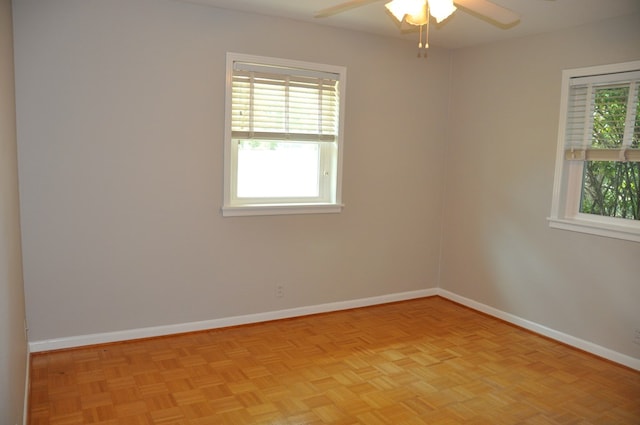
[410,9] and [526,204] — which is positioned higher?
[410,9]

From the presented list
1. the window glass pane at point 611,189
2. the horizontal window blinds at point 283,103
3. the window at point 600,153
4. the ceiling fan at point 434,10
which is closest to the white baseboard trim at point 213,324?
the horizontal window blinds at point 283,103

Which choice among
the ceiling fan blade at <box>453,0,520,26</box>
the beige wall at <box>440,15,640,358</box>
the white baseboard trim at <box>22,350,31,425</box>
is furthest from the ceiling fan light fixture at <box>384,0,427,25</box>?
the white baseboard trim at <box>22,350,31,425</box>

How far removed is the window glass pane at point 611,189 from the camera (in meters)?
3.52

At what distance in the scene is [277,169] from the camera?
161 inches

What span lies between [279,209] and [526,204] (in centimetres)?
203

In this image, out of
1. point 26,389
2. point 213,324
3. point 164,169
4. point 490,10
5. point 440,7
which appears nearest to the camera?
point 440,7

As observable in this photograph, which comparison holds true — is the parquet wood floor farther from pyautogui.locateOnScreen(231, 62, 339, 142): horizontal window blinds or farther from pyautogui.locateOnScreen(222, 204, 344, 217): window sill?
pyautogui.locateOnScreen(231, 62, 339, 142): horizontal window blinds

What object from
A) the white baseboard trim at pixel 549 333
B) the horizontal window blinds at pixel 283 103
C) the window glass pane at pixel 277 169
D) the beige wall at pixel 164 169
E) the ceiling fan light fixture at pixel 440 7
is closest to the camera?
the ceiling fan light fixture at pixel 440 7

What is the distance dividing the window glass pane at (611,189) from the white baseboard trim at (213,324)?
176 cm

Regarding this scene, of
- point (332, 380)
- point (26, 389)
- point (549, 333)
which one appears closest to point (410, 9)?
point (332, 380)

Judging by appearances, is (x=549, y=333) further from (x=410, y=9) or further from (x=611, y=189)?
(x=410, y=9)

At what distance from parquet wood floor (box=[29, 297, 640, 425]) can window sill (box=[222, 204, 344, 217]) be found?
2.96ft

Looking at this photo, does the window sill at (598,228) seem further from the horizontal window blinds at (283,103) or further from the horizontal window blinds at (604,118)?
the horizontal window blinds at (283,103)

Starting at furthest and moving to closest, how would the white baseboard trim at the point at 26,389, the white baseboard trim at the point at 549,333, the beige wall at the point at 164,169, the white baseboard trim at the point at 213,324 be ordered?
1. the white baseboard trim at the point at 549,333
2. the white baseboard trim at the point at 213,324
3. the beige wall at the point at 164,169
4. the white baseboard trim at the point at 26,389
